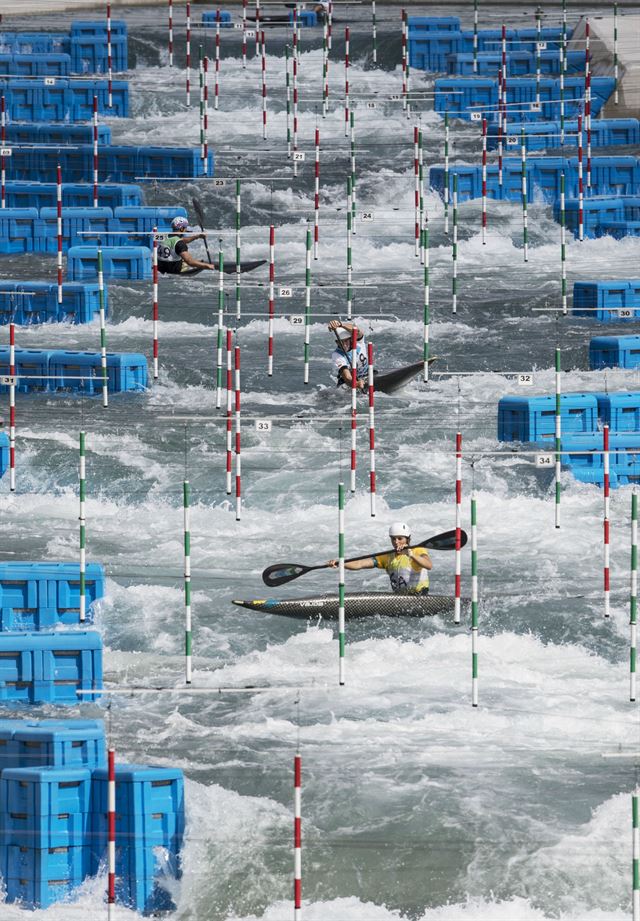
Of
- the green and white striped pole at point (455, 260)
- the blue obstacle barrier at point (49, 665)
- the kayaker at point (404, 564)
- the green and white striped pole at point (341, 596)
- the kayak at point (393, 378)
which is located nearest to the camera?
the blue obstacle barrier at point (49, 665)

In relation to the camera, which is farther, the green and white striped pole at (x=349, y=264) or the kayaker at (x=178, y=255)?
the kayaker at (x=178, y=255)

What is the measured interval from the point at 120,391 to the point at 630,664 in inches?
438

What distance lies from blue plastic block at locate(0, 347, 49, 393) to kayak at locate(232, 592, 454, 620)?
7.88 meters

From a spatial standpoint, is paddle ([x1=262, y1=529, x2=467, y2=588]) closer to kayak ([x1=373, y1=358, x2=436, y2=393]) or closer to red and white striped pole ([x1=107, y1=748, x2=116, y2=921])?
red and white striped pole ([x1=107, y1=748, x2=116, y2=921])

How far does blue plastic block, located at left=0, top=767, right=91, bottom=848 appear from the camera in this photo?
1878cm

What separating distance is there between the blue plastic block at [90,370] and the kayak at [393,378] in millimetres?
2921

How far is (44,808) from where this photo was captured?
18.8 m

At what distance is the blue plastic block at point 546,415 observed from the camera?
95.1 feet

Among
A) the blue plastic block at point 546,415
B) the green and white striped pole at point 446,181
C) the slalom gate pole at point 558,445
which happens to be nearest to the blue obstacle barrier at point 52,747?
the slalom gate pole at point 558,445

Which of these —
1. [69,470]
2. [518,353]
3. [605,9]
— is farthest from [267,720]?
[605,9]

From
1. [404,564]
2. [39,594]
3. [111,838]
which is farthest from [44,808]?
[404,564]

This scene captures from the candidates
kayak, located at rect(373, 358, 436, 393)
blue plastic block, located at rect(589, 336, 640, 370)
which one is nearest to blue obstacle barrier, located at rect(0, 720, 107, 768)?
kayak, located at rect(373, 358, 436, 393)

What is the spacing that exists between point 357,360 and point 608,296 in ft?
18.9

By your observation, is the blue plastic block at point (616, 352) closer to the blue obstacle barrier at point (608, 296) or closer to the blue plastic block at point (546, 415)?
the blue obstacle barrier at point (608, 296)
